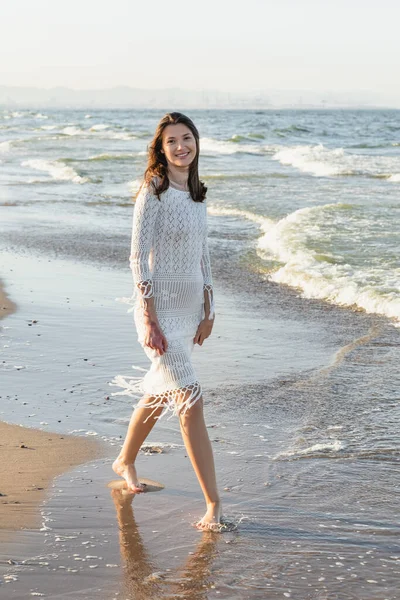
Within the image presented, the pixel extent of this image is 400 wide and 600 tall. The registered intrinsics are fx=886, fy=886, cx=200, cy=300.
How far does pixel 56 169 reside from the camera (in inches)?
1077

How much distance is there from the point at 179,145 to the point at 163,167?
0.13 m

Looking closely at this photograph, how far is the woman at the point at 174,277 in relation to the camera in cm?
405

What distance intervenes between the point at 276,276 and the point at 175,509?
22.1ft

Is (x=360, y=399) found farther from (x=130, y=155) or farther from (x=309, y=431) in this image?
(x=130, y=155)

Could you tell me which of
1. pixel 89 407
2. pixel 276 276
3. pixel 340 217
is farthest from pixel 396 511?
pixel 340 217

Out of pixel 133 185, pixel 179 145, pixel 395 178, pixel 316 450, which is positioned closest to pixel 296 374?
pixel 316 450

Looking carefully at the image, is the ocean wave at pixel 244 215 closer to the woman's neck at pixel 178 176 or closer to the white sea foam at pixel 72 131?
the woman's neck at pixel 178 176

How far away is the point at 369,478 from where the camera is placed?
462 cm

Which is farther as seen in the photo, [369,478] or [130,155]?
[130,155]

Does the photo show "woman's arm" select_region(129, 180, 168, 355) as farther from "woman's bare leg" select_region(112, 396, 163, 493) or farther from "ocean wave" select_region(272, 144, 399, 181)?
"ocean wave" select_region(272, 144, 399, 181)

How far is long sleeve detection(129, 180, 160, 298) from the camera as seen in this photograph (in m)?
4.02

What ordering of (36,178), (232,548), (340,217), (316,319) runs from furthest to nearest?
(36,178) < (340,217) < (316,319) < (232,548)

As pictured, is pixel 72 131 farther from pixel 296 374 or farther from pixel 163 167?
pixel 163 167

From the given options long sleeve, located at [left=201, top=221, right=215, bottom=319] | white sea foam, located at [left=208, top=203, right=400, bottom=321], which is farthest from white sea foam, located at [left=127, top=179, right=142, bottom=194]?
long sleeve, located at [left=201, top=221, right=215, bottom=319]
